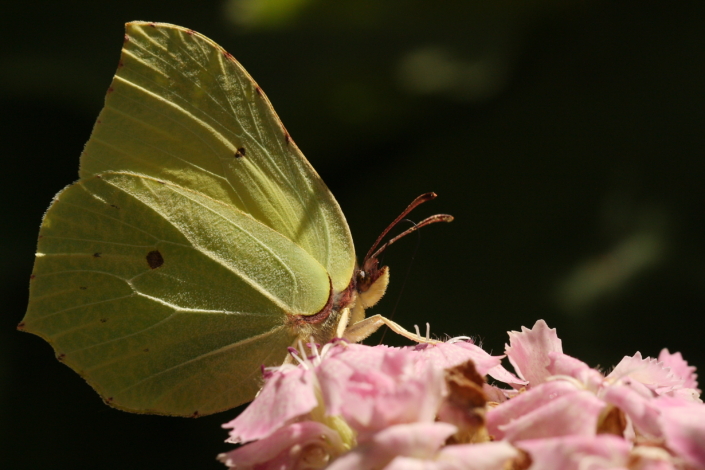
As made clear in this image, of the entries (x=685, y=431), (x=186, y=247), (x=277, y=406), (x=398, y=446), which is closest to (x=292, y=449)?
(x=277, y=406)

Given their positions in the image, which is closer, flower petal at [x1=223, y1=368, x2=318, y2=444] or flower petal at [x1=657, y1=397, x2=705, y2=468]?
flower petal at [x1=657, y1=397, x2=705, y2=468]

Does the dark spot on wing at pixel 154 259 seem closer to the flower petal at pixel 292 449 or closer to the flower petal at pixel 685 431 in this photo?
the flower petal at pixel 292 449

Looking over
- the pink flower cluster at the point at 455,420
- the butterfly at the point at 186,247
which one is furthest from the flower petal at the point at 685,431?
the butterfly at the point at 186,247

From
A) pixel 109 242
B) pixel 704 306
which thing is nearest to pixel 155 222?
pixel 109 242

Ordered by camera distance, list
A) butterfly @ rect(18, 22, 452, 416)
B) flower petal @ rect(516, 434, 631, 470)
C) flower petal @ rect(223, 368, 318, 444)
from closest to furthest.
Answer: flower petal @ rect(516, 434, 631, 470), flower petal @ rect(223, 368, 318, 444), butterfly @ rect(18, 22, 452, 416)

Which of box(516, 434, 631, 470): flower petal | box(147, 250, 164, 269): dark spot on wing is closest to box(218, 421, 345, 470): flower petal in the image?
box(516, 434, 631, 470): flower petal

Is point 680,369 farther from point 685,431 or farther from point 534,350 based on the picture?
point 685,431

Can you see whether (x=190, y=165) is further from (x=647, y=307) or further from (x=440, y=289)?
(x=647, y=307)

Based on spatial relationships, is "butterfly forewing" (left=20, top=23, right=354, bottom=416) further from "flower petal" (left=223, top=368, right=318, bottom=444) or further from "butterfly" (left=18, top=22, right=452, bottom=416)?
"flower petal" (left=223, top=368, right=318, bottom=444)
